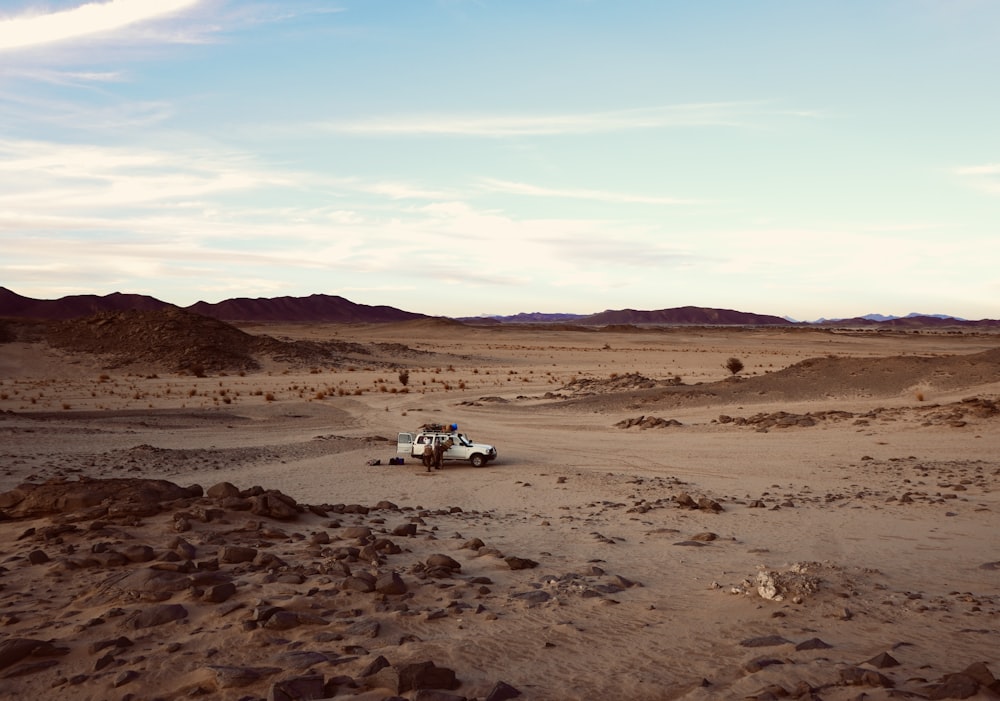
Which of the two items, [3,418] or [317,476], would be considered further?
[3,418]

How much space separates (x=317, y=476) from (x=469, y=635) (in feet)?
46.7

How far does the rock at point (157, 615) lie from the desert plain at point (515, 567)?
0.08ft

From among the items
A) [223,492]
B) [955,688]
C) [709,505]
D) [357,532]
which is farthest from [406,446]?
[955,688]

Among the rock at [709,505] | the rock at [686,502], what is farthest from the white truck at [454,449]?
the rock at [709,505]

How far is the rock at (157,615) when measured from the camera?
8719 mm

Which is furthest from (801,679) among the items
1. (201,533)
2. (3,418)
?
(3,418)

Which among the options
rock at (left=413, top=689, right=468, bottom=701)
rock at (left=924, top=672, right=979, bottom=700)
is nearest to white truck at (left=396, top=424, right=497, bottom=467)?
rock at (left=413, top=689, right=468, bottom=701)

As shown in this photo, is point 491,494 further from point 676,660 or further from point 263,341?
point 263,341

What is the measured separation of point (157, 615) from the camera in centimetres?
883

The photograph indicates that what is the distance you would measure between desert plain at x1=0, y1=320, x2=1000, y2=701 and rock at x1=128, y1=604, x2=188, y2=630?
23 millimetres

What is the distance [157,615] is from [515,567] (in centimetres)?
472

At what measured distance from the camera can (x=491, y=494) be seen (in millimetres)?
19891

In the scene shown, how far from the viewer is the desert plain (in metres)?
7.80

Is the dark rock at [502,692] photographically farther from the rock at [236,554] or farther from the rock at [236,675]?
the rock at [236,554]
